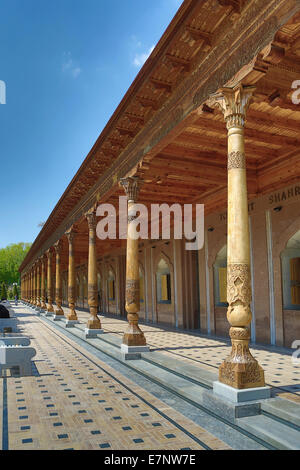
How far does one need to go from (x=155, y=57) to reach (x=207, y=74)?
3.42ft

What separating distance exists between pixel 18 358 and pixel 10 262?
72441 mm

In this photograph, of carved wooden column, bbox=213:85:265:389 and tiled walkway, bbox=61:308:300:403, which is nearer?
carved wooden column, bbox=213:85:265:389

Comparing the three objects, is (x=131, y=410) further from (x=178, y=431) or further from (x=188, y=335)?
(x=188, y=335)

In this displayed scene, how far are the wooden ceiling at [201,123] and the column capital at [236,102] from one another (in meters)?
0.10

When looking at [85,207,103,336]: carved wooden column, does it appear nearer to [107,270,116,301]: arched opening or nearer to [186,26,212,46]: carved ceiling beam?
[186,26,212,46]: carved ceiling beam

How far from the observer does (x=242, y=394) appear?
4336 mm

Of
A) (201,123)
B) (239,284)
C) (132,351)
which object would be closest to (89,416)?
(239,284)

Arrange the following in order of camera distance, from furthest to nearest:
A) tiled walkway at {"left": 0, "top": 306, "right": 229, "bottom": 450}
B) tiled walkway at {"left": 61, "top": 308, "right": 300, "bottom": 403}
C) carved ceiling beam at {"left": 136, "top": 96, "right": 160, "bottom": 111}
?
carved ceiling beam at {"left": 136, "top": 96, "right": 160, "bottom": 111}
tiled walkway at {"left": 61, "top": 308, "right": 300, "bottom": 403}
tiled walkway at {"left": 0, "top": 306, "right": 229, "bottom": 450}

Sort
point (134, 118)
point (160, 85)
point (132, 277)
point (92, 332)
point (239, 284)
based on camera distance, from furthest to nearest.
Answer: point (92, 332) < point (132, 277) < point (134, 118) < point (160, 85) < point (239, 284)

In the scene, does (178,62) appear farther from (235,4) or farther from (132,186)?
(132,186)

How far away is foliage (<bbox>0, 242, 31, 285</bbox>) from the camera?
243 feet

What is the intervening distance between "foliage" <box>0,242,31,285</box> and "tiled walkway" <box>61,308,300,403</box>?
222 feet

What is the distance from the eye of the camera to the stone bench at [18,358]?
273 inches

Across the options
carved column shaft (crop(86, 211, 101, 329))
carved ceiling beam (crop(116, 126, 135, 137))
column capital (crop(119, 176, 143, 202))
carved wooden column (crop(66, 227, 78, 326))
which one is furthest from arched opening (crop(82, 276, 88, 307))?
carved ceiling beam (crop(116, 126, 135, 137))
